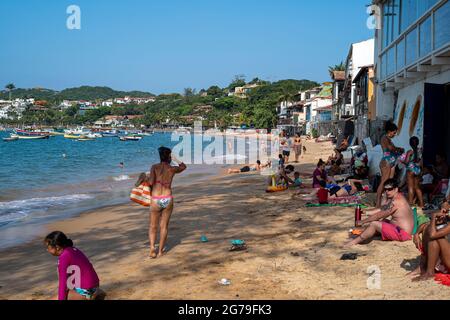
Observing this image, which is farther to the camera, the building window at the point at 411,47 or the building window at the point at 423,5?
the building window at the point at 411,47

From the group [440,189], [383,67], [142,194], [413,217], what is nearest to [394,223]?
[413,217]

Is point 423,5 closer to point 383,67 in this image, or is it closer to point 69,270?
point 383,67

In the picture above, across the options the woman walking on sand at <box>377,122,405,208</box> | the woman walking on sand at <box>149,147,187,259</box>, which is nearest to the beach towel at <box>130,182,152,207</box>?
the woman walking on sand at <box>149,147,187,259</box>

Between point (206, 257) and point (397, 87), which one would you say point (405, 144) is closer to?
point (397, 87)

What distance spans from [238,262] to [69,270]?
2.55m

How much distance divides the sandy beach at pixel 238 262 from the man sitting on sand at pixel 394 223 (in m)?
0.15

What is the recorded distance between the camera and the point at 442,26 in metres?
8.68

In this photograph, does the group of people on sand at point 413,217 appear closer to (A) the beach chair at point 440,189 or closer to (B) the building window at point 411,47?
(A) the beach chair at point 440,189

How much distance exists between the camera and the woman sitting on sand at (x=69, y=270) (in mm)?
4871

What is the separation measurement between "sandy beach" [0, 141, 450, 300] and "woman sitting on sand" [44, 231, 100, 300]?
712 millimetres

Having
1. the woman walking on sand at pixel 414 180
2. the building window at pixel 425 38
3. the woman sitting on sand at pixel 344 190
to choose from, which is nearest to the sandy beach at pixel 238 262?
the woman sitting on sand at pixel 344 190

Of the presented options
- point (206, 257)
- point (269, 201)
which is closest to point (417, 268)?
point (206, 257)
